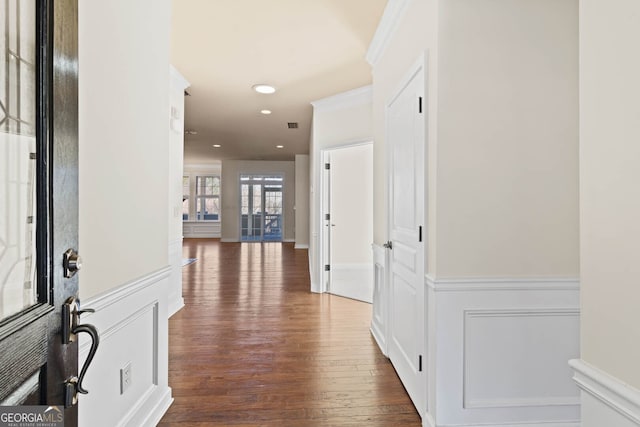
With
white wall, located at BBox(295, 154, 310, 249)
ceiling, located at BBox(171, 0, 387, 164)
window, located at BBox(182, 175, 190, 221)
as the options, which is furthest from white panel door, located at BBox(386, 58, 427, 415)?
window, located at BBox(182, 175, 190, 221)

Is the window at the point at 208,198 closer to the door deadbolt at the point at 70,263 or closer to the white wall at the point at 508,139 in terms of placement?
the white wall at the point at 508,139

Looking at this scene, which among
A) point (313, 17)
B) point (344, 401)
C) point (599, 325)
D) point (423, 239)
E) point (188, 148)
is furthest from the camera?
point (188, 148)

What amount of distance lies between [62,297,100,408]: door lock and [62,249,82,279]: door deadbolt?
6cm

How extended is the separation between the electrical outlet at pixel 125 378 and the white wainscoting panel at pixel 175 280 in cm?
214

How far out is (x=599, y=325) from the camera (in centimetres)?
83

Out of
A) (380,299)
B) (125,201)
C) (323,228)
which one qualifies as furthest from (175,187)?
(380,299)

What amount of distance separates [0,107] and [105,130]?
0.83 m

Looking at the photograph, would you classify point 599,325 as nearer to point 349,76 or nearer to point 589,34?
point 589,34

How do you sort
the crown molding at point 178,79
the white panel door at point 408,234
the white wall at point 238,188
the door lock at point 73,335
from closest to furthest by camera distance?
1. the door lock at point 73,335
2. the white panel door at point 408,234
3. the crown molding at point 178,79
4. the white wall at point 238,188

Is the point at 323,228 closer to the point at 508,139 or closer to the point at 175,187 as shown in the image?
the point at 175,187

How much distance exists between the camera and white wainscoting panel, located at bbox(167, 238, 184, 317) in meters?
3.64

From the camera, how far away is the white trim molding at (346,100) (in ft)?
13.2

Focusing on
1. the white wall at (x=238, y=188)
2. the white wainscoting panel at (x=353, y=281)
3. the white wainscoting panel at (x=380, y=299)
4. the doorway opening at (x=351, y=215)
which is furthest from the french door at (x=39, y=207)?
the white wall at (x=238, y=188)

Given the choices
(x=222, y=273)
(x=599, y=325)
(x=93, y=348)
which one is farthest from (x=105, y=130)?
(x=222, y=273)
